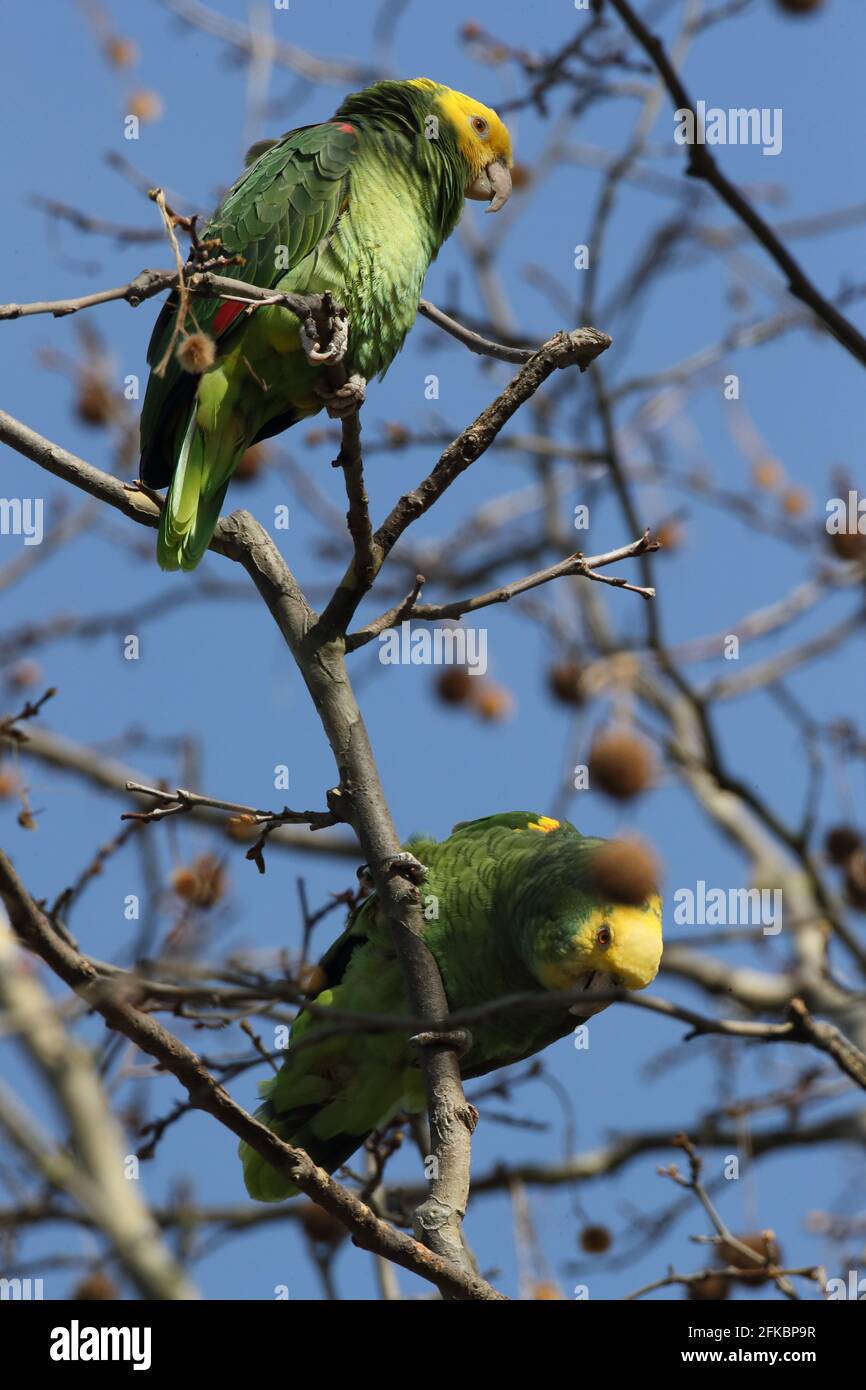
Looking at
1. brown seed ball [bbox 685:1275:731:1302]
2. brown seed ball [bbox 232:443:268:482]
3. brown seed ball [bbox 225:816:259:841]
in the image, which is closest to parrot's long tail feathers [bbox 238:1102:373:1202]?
brown seed ball [bbox 225:816:259:841]

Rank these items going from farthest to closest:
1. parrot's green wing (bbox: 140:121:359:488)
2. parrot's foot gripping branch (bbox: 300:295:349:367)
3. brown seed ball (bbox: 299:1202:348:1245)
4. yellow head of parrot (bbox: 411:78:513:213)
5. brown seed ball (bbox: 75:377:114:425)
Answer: brown seed ball (bbox: 75:377:114:425) → yellow head of parrot (bbox: 411:78:513:213) → brown seed ball (bbox: 299:1202:348:1245) → parrot's green wing (bbox: 140:121:359:488) → parrot's foot gripping branch (bbox: 300:295:349:367)

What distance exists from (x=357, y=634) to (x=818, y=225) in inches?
202

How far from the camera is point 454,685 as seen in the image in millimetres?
8695

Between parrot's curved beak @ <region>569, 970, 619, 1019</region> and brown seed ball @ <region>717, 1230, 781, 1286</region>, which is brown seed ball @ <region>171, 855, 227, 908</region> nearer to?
parrot's curved beak @ <region>569, 970, 619, 1019</region>

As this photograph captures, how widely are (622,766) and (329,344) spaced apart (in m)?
1.35

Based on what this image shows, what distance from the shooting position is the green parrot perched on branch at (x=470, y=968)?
12.9ft

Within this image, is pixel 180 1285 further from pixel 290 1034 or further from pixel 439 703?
pixel 439 703

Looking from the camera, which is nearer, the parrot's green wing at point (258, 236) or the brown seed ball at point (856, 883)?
the parrot's green wing at point (258, 236)

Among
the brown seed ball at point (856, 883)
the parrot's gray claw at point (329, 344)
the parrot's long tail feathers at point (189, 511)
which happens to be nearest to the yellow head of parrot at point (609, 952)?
the parrot's long tail feathers at point (189, 511)

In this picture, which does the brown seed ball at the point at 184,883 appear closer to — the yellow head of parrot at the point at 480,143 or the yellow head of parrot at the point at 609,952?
the yellow head of parrot at the point at 609,952

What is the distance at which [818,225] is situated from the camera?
7.54 metres

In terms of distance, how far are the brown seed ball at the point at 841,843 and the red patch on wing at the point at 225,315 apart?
11.6 feet

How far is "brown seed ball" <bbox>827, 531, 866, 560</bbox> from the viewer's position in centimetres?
786

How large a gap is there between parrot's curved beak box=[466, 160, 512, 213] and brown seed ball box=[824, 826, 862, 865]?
9.85ft
